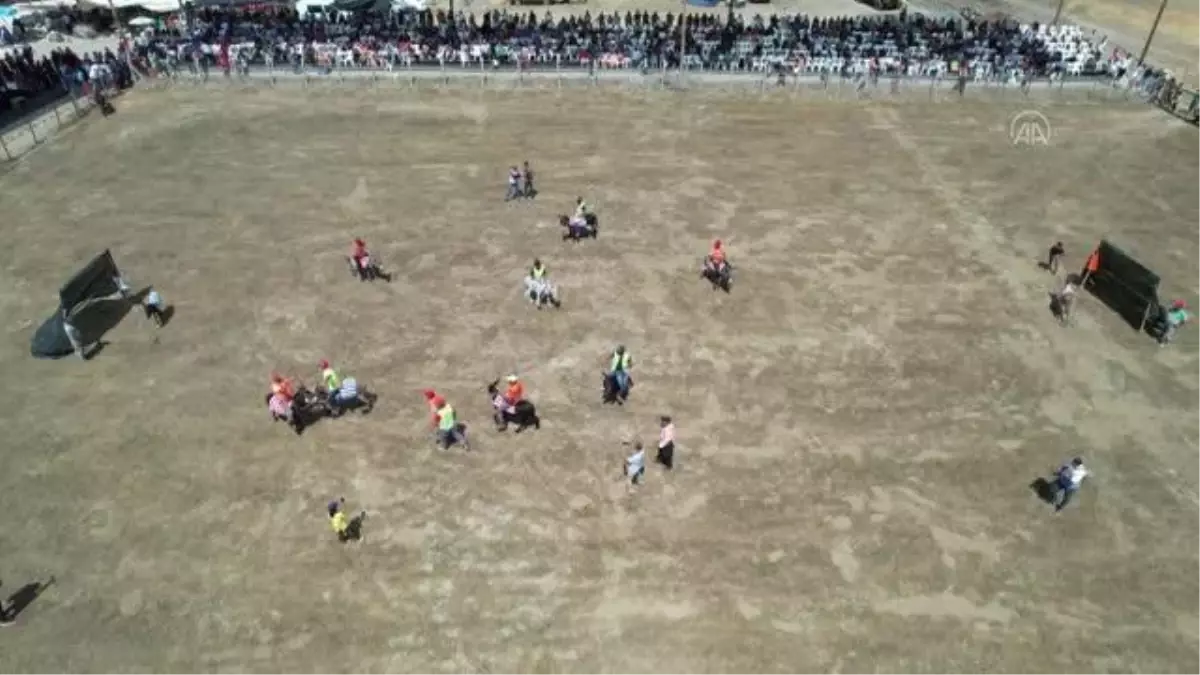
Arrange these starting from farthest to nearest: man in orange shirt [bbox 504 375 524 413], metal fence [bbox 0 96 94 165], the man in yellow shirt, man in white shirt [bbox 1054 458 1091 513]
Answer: metal fence [bbox 0 96 94 165]
man in orange shirt [bbox 504 375 524 413]
man in white shirt [bbox 1054 458 1091 513]
the man in yellow shirt

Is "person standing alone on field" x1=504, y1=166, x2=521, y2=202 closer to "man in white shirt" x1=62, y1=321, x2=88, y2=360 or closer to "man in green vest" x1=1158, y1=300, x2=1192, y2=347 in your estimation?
"man in white shirt" x1=62, y1=321, x2=88, y2=360

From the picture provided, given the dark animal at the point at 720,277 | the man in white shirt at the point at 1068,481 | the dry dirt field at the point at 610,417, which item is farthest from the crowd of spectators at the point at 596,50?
the man in white shirt at the point at 1068,481

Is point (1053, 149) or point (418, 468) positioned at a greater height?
point (1053, 149)

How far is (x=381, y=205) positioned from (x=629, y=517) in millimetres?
14821

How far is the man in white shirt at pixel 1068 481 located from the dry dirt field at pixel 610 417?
30cm

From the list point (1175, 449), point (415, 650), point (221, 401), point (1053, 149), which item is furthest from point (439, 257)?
point (1053, 149)

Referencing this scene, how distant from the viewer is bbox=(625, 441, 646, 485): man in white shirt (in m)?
15.2

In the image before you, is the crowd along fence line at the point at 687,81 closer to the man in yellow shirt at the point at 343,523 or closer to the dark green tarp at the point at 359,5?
the dark green tarp at the point at 359,5

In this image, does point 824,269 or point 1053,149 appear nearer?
point 824,269

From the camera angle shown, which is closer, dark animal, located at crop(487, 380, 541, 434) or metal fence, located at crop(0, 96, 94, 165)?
dark animal, located at crop(487, 380, 541, 434)

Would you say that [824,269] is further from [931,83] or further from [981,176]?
[931,83]

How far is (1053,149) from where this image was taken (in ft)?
96.0

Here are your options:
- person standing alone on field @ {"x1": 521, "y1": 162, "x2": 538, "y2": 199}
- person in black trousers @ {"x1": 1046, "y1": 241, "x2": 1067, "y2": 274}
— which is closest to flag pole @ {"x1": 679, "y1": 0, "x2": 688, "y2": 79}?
person standing alone on field @ {"x1": 521, "y1": 162, "x2": 538, "y2": 199}

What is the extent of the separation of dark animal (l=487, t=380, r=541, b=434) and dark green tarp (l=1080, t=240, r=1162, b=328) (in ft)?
50.5
